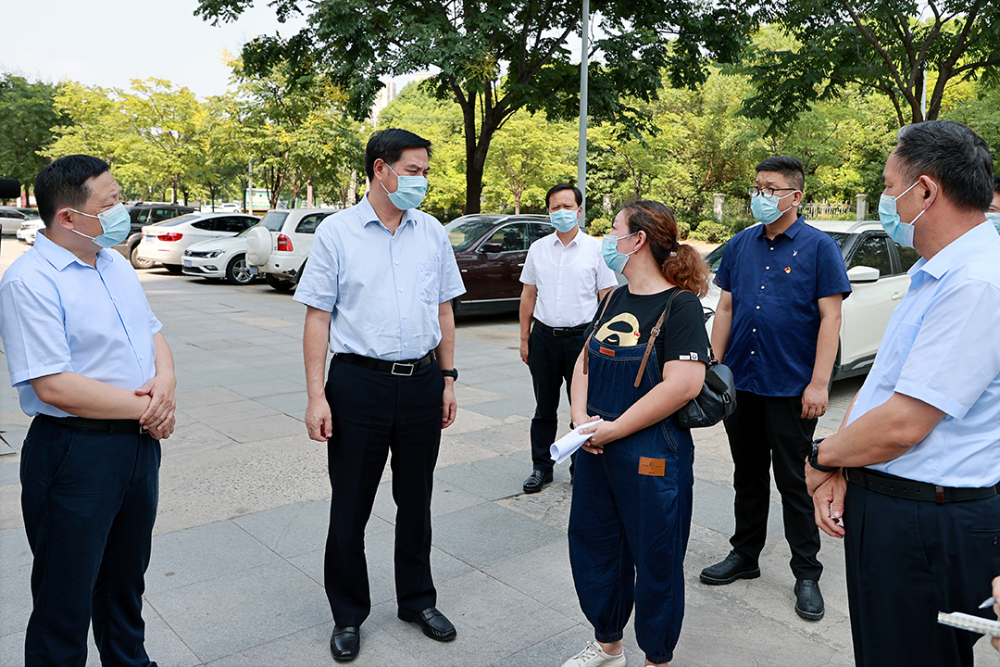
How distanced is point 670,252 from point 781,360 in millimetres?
1173

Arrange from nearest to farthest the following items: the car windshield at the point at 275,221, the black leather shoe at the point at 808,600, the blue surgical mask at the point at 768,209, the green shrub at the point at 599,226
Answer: the black leather shoe at the point at 808,600, the blue surgical mask at the point at 768,209, the car windshield at the point at 275,221, the green shrub at the point at 599,226

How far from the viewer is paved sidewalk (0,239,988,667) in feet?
10.5

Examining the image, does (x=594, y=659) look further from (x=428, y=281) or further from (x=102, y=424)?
(x=102, y=424)

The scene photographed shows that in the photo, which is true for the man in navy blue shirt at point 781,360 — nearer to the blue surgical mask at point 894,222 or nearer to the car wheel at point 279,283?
the blue surgical mask at point 894,222

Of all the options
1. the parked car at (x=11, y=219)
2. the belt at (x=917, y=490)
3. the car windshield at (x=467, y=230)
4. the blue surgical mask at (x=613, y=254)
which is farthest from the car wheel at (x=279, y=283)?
the parked car at (x=11, y=219)

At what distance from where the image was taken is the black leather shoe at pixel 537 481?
5.09 m

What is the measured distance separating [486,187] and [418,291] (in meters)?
33.5

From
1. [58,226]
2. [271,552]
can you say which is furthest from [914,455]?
[271,552]

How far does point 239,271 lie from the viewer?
18.1 meters

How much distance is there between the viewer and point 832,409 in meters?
7.64

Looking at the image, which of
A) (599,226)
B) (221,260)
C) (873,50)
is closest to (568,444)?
(873,50)

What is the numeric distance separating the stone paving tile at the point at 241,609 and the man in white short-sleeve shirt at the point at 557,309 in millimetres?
1818

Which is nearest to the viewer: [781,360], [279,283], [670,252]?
[670,252]

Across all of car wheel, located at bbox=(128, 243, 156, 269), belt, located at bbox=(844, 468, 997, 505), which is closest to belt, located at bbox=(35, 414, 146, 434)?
belt, located at bbox=(844, 468, 997, 505)
